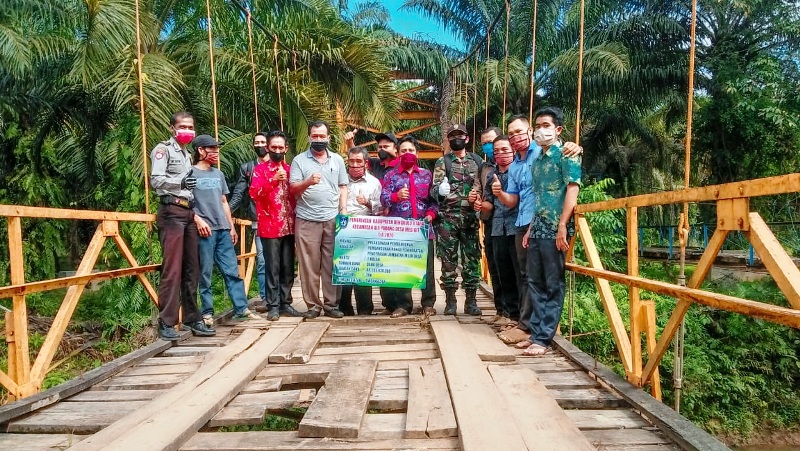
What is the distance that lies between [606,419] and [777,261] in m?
0.94

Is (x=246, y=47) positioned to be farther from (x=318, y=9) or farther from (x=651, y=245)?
(x=651, y=245)

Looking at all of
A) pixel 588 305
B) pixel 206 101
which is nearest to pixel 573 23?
pixel 588 305

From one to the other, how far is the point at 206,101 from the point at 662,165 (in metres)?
15.4

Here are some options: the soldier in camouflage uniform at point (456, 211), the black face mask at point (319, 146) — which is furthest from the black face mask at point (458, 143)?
the black face mask at point (319, 146)

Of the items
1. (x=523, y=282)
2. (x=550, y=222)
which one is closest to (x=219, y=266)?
(x=523, y=282)

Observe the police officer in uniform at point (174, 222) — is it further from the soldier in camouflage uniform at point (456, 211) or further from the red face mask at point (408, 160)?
the soldier in camouflage uniform at point (456, 211)

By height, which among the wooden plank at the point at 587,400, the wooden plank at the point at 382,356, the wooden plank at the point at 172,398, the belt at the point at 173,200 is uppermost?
the belt at the point at 173,200

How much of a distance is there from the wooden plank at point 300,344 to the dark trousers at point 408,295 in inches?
35.5

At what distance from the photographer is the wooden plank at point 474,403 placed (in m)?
2.00

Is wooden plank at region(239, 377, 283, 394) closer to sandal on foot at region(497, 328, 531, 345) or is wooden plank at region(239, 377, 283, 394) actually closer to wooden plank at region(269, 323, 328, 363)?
wooden plank at region(269, 323, 328, 363)

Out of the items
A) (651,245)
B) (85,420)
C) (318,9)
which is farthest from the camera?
(651,245)

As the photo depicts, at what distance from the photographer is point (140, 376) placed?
313 cm

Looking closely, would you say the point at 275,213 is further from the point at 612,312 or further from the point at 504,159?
the point at 612,312

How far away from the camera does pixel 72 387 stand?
2799 millimetres
